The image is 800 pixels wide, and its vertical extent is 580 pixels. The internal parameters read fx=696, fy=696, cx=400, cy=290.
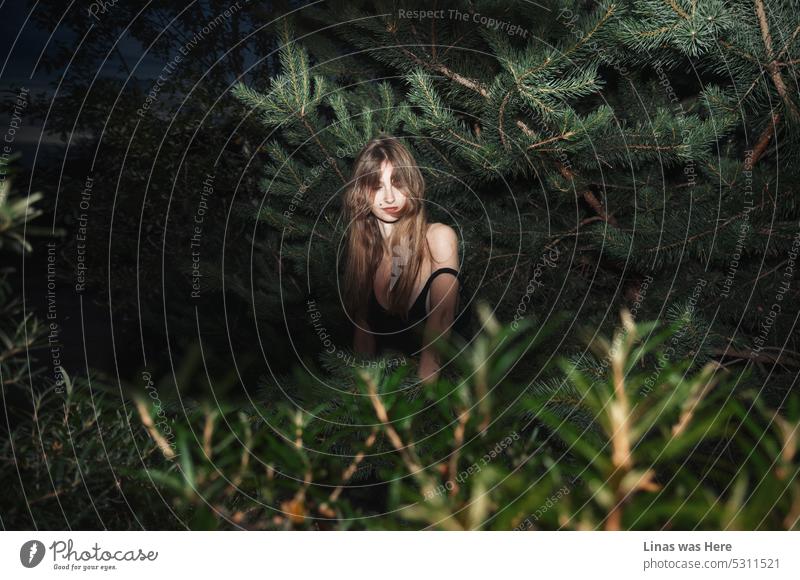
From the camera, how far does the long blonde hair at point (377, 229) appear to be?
133cm

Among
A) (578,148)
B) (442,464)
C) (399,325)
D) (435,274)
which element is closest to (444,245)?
(435,274)

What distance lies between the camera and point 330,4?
122cm

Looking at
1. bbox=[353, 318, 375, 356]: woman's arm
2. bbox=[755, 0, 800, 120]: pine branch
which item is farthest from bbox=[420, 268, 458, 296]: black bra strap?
bbox=[755, 0, 800, 120]: pine branch

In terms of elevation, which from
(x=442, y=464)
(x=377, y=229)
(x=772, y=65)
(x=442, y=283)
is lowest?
(x=442, y=464)

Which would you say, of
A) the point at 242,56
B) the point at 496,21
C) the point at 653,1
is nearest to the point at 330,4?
the point at 496,21

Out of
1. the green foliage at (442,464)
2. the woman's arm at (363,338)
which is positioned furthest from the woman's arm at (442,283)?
the green foliage at (442,464)

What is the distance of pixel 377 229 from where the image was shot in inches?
56.2

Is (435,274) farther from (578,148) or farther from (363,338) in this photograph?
(578,148)

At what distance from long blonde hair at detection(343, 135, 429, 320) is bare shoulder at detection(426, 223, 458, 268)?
0.05ft

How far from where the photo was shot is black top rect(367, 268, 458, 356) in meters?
1.37

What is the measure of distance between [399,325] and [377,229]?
202 millimetres

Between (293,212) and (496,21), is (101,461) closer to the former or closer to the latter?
(293,212)

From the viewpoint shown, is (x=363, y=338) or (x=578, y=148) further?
(x=363, y=338)

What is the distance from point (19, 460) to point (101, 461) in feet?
0.28
